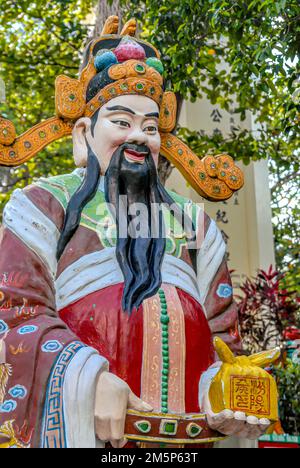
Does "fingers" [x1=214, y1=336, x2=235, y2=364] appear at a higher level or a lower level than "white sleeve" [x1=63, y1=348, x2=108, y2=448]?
higher

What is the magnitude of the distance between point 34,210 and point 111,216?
33cm

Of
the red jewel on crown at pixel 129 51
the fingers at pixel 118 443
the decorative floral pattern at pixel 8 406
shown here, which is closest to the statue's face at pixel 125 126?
the red jewel on crown at pixel 129 51

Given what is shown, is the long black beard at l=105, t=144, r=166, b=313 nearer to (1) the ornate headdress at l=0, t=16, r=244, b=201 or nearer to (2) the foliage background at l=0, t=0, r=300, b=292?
(1) the ornate headdress at l=0, t=16, r=244, b=201

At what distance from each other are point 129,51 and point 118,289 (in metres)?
1.16

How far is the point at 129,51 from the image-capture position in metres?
3.11

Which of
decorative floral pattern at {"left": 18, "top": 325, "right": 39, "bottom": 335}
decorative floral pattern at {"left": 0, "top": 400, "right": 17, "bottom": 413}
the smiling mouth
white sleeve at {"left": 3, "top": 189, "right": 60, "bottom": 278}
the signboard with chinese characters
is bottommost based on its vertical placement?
decorative floral pattern at {"left": 0, "top": 400, "right": 17, "bottom": 413}

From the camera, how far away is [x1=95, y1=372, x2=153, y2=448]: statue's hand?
229 centimetres

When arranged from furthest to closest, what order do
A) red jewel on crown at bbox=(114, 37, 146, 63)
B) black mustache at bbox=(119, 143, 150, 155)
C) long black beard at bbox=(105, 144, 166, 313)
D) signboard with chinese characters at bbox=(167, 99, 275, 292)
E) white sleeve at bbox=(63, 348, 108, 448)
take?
signboard with chinese characters at bbox=(167, 99, 275, 292) → red jewel on crown at bbox=(114, 37, 146, 63) → black mustache at bbox=(119, 143, 150, 155) → long black beard at bbox=(105, 144, 166, 313) → white sleeve at bbox=(63, 348, 108, 448)

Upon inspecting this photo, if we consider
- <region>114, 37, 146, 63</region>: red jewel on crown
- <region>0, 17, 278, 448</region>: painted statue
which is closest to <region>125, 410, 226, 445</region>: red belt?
<region>0, 17, 278, 448</region>: painted statue

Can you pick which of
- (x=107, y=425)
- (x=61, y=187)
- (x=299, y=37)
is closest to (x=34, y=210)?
(x=61, y=187)

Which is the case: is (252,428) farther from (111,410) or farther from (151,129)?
(151,129)

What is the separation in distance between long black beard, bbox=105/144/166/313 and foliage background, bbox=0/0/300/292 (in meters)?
1.72

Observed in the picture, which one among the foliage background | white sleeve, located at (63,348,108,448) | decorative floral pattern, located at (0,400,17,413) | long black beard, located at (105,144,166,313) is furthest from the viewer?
the foliage background

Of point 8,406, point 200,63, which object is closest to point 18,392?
point 8,406
